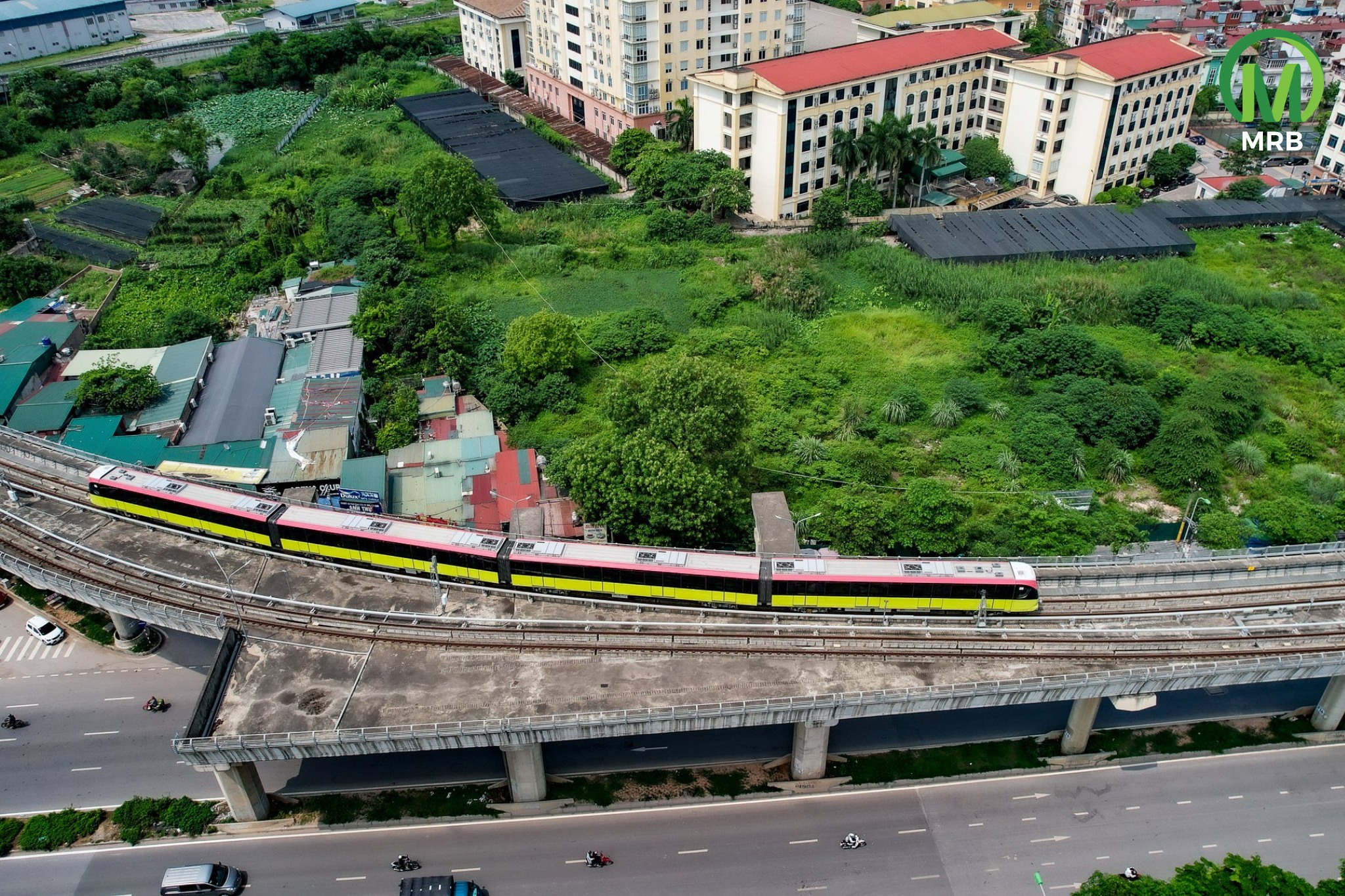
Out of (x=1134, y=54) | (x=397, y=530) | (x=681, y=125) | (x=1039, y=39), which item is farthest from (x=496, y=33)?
(x=397, y=530)

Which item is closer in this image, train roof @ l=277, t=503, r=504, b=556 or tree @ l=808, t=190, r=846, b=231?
train roof @ l=277, t=503, r=504, b=556

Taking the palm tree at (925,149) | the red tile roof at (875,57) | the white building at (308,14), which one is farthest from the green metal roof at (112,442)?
the white building at (308,14)

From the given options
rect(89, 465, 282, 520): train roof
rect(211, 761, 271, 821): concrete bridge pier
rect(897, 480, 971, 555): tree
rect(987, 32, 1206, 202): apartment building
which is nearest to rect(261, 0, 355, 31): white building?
rect(987, 32, 1206, 202): apartment building

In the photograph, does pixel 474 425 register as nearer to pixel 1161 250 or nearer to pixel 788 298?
pixel 788 298

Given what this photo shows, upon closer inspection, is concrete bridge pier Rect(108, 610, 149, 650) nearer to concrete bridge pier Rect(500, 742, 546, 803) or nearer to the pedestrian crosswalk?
the pedestrian crosswalk

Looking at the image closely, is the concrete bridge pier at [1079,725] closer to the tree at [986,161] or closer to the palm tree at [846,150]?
the palm tree at [846,150]
